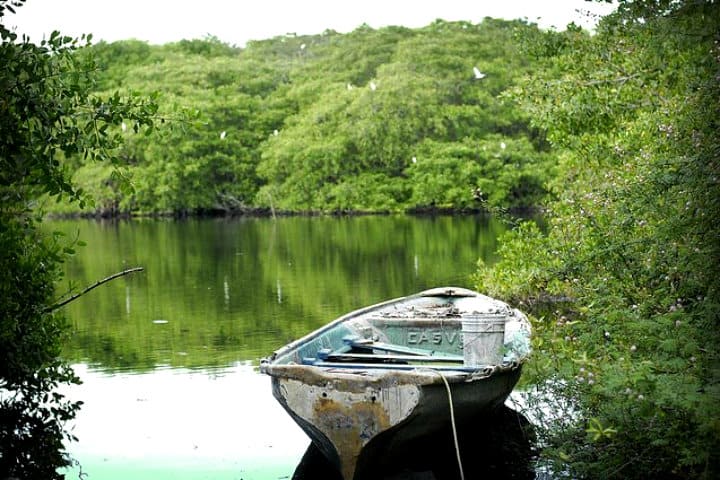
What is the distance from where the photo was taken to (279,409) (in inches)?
476

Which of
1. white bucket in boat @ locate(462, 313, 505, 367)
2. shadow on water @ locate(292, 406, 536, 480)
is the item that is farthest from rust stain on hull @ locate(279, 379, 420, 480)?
white bucket in boat @ locate(462, 313, 505, 367)

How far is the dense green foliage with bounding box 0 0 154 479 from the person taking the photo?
8.43 meters

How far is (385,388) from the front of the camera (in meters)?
8.41

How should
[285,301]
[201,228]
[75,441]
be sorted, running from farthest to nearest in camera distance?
[201,228] < [285,301] < [75,441]

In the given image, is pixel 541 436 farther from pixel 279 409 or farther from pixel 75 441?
pixel 75 441

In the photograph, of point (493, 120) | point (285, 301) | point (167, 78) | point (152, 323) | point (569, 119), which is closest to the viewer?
point (569, 119)

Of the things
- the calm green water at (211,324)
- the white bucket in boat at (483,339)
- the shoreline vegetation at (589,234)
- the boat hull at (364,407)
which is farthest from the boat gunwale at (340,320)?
the white bucket in boat at (483,339)

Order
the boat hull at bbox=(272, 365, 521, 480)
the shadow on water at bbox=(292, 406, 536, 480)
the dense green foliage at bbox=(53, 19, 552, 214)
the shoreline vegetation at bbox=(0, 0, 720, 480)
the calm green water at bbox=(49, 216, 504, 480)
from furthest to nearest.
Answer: the dense green foliage at bbox=(53, 19, 552, 214)
the calm green water at bbox=(49, 216, 504, 480)
the shadow on water at bbox=(292, 406, 536, 480)
the boat hull at bbox=(272, 365, 521, 480)
the shoreline vegetation at bbox=(0, 0, 720, 480)

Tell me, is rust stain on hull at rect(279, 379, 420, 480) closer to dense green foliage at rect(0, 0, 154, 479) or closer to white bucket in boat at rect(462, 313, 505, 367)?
white bucket in boat at rect(462, 313, 505, 367)

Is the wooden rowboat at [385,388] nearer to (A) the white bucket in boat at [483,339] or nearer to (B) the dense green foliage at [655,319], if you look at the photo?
(A) the white bucket in boat at [483,339]

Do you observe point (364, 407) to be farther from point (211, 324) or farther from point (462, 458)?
point (211, 324)

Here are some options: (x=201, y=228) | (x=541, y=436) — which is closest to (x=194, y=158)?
(x=201, y=228)

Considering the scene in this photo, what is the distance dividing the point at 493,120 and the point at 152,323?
43179 millimetres

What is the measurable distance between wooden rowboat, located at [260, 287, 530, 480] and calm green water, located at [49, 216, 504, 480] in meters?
1.20
